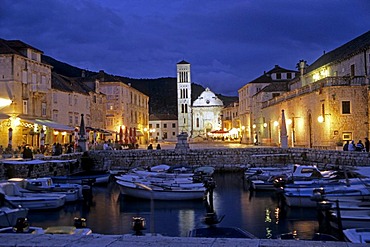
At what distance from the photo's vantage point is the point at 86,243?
5.64m

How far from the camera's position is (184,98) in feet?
396

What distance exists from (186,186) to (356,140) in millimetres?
19243

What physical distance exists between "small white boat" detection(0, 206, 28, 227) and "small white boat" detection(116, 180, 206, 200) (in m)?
8.76

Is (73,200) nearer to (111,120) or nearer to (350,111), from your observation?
(350,111)

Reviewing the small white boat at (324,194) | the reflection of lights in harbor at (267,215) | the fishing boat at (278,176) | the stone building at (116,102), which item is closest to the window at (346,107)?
the fishing boat at (278,176)

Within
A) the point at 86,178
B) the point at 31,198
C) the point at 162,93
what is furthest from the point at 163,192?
the point at 162,93

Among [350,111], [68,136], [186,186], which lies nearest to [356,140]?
[350,111]

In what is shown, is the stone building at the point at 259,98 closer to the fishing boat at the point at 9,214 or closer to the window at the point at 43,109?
the window at the point at 43,109

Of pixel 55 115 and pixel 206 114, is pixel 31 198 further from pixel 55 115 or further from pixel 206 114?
pixel 206 114

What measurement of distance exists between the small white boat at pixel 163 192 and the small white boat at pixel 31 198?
451 centimetres

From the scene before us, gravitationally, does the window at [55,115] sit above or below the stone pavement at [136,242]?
above

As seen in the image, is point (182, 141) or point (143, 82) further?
point (143, 82)

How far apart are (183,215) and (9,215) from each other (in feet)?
26.8

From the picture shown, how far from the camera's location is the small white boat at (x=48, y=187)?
71.1ft
